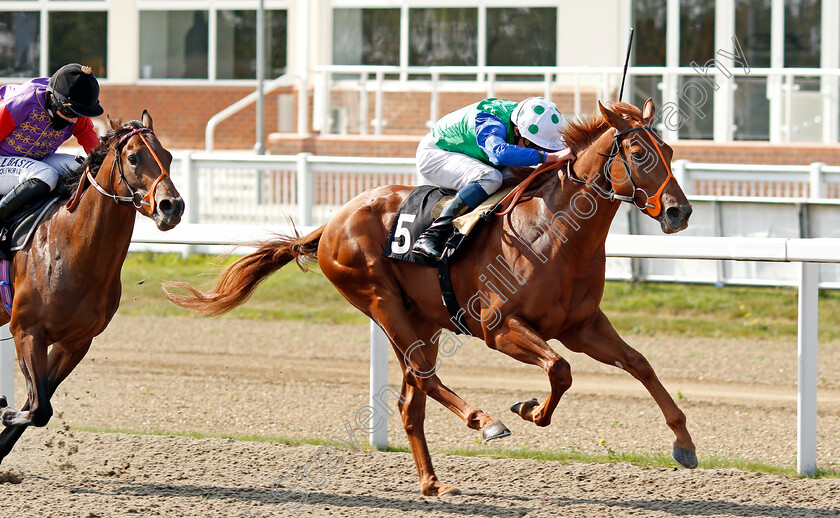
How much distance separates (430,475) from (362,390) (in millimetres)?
2538

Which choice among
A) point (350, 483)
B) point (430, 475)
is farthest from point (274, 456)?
point (430, 475)

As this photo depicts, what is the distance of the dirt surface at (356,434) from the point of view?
4938 millimetres

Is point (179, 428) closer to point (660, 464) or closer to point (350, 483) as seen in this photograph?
point (350, 483)

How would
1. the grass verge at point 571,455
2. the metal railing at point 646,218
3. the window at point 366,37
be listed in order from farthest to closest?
the window at point 366,37 → the metal railing at point 646,218 → the grass verge at point 571,455

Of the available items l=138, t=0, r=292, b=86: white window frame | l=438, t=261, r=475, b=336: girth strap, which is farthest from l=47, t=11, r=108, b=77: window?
l=438, t=261, r=475, b=336: girth strap

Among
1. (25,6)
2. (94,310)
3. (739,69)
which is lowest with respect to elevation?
(94,310)

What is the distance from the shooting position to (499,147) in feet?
16.6

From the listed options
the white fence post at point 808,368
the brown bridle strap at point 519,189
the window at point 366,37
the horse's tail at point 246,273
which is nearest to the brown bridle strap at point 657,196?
the brown bridle strap at point 519,189

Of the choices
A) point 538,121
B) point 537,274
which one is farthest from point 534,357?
point 538,121

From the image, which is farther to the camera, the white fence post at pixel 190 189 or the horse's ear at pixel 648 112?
the white fence post at pixel 190 189

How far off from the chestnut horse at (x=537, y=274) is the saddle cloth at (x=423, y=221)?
0.08m

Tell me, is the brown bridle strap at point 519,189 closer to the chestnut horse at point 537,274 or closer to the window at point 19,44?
the chestnut horse at point 537,274

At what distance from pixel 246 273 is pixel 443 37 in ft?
35.5

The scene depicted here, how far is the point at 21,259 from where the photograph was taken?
5.33 meters
